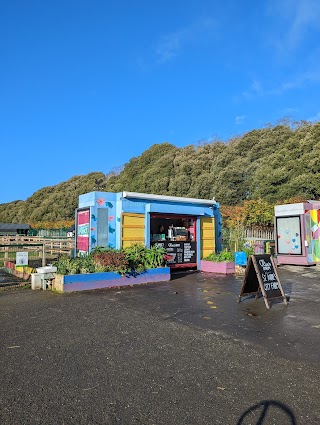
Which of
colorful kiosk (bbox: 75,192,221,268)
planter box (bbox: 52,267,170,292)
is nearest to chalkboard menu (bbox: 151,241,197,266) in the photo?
colorful kiosk (bbox: 75,192,221,268)

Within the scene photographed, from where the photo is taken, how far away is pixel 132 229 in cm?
1288

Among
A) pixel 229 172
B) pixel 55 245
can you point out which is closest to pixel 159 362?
pixel 55 245

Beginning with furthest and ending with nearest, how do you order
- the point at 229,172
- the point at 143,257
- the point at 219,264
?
1. the point at 229,172
2. the point at 219,264
3. the point at 143,257

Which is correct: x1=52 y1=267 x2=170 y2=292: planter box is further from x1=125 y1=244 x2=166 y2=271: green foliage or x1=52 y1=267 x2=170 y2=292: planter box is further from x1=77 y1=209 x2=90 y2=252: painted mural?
x1=77 y1=209 x2=90 y2=252: painted mural

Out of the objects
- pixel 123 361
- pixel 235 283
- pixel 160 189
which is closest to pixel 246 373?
pixel 123 361

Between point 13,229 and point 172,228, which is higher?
point 13,229

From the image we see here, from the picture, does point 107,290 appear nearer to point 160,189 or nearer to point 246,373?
point 246,373

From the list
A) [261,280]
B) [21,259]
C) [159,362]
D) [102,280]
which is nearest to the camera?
[159,362]

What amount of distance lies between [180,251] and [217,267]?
1.63 meters

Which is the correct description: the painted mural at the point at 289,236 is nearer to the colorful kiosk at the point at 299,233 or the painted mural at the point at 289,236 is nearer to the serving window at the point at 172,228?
the colorful kiosk at the point at 299,233

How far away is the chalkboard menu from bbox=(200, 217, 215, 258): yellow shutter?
2.02ft

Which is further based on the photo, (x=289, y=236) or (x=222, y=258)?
(x=289, y=236)

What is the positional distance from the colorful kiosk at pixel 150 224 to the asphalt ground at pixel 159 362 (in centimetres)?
479

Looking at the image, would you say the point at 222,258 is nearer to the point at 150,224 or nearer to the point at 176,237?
the point at 176,237
